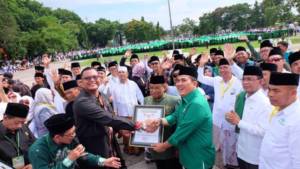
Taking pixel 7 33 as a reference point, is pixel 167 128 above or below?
below

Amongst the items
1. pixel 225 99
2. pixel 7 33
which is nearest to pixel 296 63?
pixel 225 99

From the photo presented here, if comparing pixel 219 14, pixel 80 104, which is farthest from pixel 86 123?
pixel 219 14

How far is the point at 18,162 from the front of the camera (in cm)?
391

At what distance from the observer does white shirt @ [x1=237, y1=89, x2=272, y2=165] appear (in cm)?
404

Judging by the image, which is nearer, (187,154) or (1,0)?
(187,154)

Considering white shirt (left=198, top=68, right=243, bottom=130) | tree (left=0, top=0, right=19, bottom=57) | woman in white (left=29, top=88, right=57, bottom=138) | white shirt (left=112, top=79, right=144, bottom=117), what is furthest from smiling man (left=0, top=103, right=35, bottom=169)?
tree (left=0, top=0, right=19, bottom=57)

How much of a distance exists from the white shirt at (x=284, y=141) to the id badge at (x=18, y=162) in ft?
9.25

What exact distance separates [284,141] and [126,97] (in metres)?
4.98

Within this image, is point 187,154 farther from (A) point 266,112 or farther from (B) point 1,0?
(B) point 1,0

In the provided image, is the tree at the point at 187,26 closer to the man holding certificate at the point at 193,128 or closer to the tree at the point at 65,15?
the tree at the point at 65,15

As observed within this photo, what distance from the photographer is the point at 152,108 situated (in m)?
4.59

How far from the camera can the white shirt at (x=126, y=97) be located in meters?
7.73

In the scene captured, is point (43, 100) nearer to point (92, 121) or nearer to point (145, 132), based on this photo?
point (92, 121)

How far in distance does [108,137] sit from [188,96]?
125 centimetres
